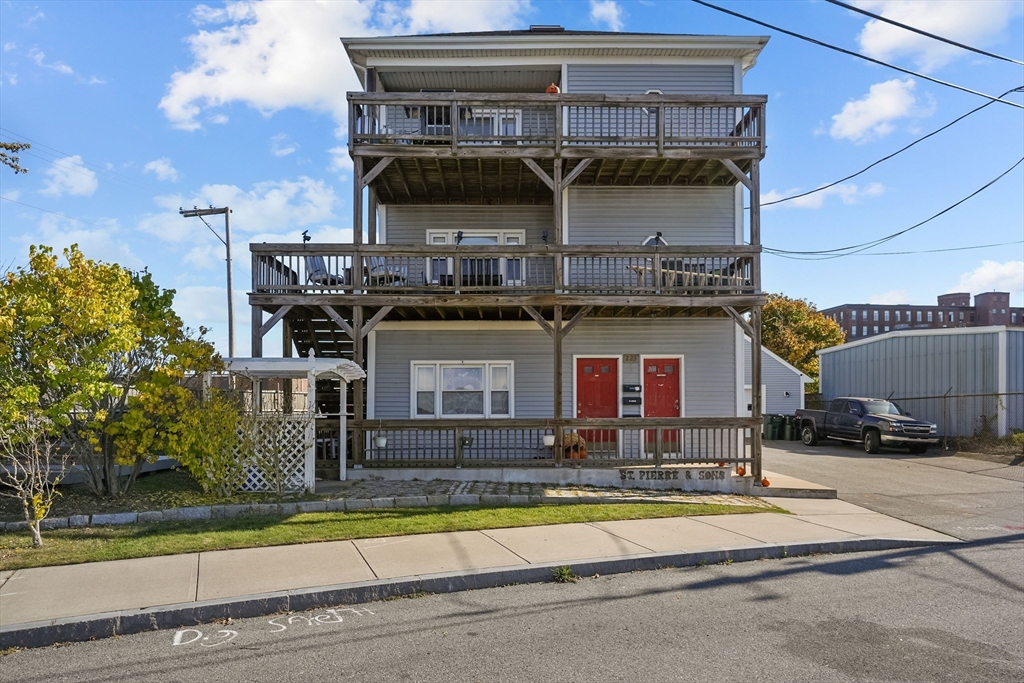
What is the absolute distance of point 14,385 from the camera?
32.2ft

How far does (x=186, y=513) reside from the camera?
10.2 metres

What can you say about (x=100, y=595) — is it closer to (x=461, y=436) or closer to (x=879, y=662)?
(x=879, y=662)

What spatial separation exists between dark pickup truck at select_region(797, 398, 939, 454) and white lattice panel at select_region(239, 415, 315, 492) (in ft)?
60.3

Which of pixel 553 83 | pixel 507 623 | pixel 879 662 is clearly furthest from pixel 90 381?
pixel 553 83

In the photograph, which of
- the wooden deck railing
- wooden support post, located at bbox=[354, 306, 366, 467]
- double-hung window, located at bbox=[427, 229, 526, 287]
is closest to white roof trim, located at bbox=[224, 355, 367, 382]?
wooden support post, located at bbox=[354, 306, 366, 467]

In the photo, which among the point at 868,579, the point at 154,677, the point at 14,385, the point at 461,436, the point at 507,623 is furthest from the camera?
the point at 461,436

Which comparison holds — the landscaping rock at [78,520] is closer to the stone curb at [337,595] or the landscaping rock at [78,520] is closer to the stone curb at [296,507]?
the stone curb at [296,507]

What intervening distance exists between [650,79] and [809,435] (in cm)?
1551

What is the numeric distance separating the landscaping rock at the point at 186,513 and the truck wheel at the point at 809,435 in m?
22.4

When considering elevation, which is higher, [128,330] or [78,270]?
[78,270]

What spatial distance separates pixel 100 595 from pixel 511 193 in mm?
12533

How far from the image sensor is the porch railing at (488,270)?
14492mm

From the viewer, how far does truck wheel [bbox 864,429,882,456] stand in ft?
76.8

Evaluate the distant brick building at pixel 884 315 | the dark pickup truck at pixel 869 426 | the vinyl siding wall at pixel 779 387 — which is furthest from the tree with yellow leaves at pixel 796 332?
the distant brick building at pixel 884 315
